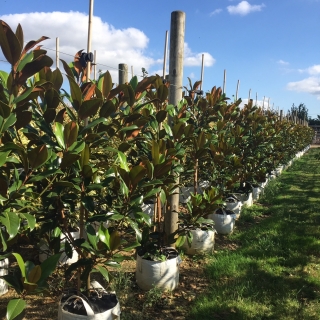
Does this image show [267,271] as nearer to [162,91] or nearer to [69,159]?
[162,91]

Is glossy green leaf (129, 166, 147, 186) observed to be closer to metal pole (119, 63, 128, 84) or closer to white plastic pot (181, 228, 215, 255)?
white plastic pot (181, 228, 215, 255)

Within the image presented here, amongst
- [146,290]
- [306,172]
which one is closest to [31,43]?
[146,290]

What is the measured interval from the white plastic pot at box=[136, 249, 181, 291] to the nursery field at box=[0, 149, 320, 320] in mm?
79

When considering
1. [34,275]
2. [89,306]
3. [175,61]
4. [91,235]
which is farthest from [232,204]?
[34,275]

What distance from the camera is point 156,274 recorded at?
9.66ft

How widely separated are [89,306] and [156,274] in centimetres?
94

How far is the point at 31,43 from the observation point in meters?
1.63

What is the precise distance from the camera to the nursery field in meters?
2.77

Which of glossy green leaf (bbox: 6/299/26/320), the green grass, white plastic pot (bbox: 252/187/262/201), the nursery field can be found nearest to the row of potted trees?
glossy green leaf (bbox: 6/299/26/320)

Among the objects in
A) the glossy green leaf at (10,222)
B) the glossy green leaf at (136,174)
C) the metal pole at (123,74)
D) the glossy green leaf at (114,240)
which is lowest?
the glossy green leaf at (114,240)

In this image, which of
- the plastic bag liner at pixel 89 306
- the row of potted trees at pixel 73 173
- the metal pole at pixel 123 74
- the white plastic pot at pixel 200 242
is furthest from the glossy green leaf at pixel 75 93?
the metal pole at pixel 123 74

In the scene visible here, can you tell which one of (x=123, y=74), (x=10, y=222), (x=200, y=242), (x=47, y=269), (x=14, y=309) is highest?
(x=123, y=74)

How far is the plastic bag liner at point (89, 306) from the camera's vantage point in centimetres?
206

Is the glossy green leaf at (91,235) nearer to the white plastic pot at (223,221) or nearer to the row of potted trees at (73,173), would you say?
the row of potted trees at (73,173)
